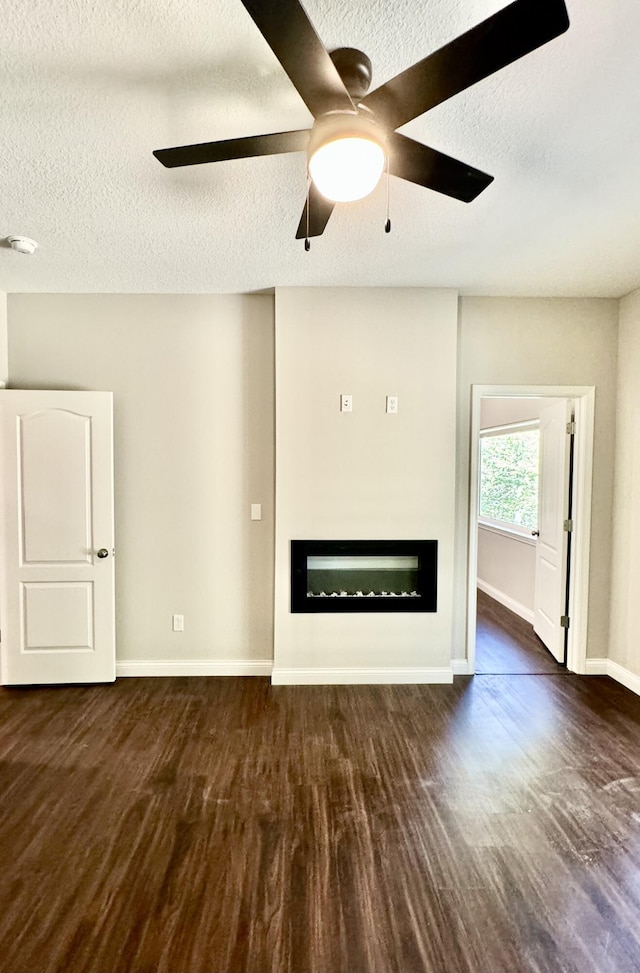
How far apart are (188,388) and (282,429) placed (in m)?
0.78

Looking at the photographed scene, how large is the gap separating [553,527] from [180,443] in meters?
3.01

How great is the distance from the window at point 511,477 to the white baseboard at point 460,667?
1.97 meters

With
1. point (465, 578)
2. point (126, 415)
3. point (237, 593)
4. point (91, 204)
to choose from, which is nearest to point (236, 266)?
point (91, 204)

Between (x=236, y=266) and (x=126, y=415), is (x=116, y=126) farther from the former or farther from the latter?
(x=126, y=415)

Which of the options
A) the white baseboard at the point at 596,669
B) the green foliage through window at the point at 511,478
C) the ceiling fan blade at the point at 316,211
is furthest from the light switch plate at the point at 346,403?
the white baseboard at the point at 596,669

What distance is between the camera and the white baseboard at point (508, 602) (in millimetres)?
4440

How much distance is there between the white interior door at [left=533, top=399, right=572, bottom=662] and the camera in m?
3.40

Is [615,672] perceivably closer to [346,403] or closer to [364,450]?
[364,450]

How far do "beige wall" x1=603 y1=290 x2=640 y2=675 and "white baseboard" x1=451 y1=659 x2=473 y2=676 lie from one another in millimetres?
1100

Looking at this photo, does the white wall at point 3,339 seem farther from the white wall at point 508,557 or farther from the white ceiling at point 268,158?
the white wall at point 508,557

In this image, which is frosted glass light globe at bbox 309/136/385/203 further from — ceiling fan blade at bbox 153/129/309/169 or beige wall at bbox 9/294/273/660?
beige wall at bbox 9/294/273/660

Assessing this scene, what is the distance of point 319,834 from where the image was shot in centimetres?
Result: 185

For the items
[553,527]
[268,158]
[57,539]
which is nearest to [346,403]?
[268,158]

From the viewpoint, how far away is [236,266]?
2709mm
